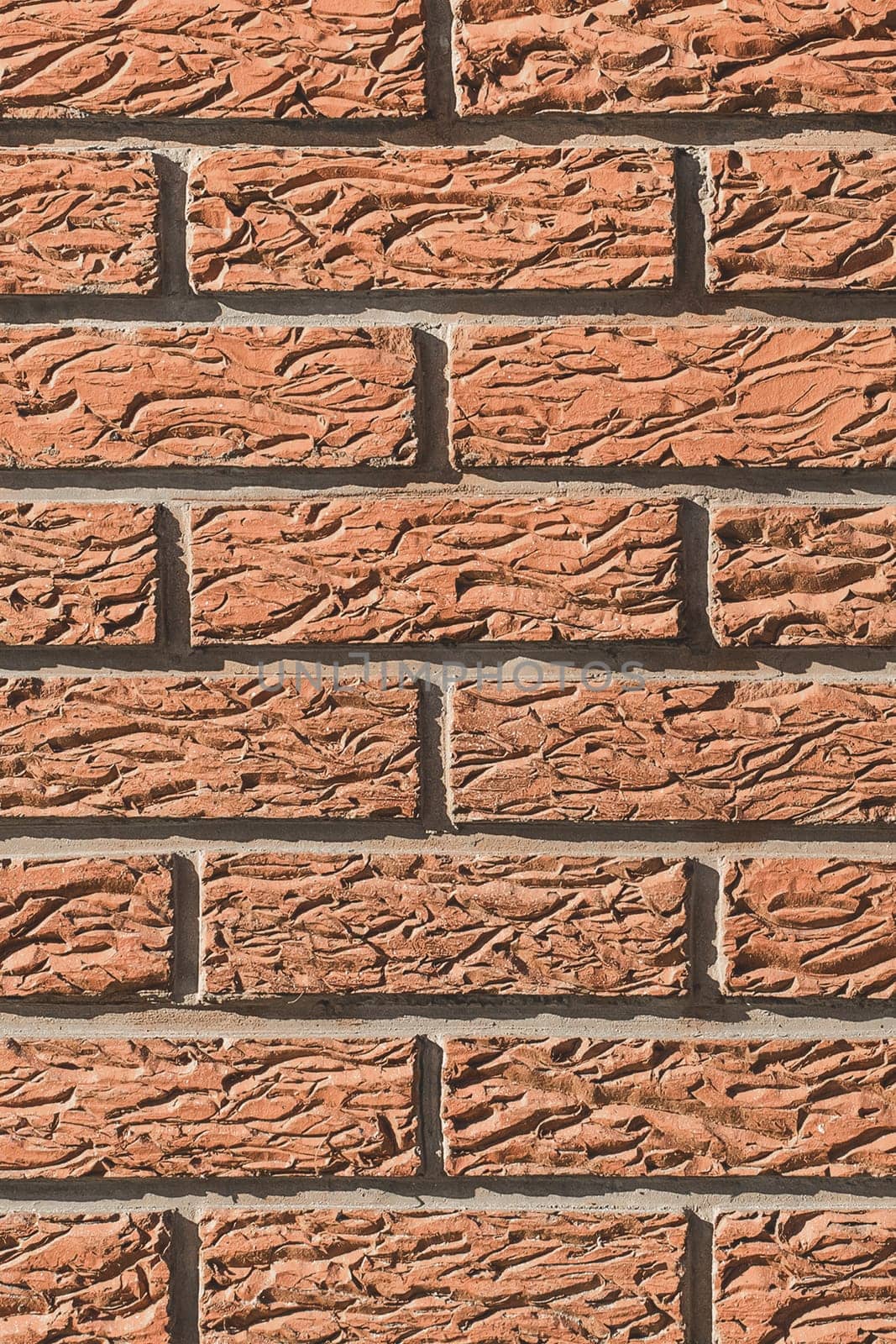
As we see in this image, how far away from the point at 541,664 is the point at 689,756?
14 centimetres

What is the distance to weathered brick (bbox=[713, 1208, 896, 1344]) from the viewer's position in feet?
2.72

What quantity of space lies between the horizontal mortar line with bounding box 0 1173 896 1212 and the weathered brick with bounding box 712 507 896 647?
0.44 metres

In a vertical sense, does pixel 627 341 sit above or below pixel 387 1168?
above

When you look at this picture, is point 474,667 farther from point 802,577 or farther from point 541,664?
point 802,577

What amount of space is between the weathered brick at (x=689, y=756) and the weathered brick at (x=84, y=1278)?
17.7 inches

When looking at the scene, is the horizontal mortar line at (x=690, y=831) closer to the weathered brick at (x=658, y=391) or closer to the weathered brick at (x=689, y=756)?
the weathered brick at (x=689, y=756)

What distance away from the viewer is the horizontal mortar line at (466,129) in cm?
82

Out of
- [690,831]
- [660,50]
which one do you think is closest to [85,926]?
[690,831]

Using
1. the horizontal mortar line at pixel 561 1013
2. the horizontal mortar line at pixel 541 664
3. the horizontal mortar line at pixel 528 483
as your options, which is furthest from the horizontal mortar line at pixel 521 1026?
the horizontal mortar line at pixel 528 483

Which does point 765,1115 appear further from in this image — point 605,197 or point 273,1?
point 273,1

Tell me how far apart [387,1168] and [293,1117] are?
87mm

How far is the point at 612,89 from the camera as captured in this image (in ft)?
2.68

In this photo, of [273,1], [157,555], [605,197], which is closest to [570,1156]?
[157,555]

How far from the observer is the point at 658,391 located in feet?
2.72
